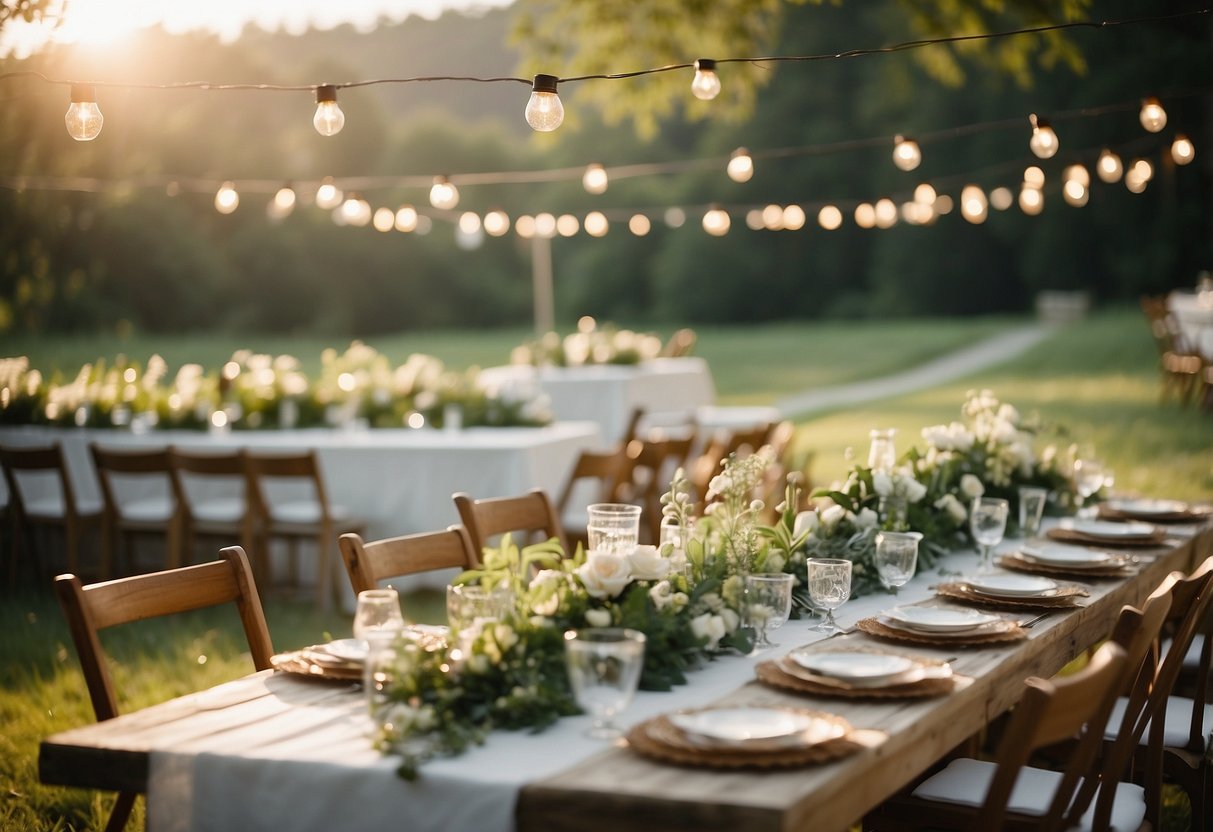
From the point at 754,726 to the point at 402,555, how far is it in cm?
144

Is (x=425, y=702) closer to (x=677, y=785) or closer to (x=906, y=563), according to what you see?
(x=677, y=785)

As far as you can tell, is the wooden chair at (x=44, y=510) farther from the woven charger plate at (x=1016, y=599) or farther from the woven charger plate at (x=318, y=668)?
the woven charger plate at (x=1016, y=599)

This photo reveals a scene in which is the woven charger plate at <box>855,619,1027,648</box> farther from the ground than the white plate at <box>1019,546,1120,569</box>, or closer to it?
closer to it

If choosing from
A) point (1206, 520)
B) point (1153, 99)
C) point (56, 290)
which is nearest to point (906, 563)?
point (1206, 520)

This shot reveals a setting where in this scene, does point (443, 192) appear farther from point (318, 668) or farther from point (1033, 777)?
point (1033, 777)

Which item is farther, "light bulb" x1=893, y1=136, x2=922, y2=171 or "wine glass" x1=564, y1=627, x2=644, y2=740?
"light bulb" x1=893, y1=136, x2=922, y2=171

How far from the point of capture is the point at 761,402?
19.8 meters

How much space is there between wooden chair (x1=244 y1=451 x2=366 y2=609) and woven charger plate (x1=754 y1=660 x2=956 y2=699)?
440 cm

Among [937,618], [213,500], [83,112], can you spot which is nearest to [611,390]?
[213,500]

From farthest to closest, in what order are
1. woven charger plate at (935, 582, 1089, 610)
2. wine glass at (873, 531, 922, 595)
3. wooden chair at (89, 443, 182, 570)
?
wooden chair at (89, 443, 182, 570)
woven charger plate at (935, 582, 1089, 610)
wine glass at (873, 531, 922, 595)

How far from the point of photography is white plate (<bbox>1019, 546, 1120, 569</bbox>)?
3643mm

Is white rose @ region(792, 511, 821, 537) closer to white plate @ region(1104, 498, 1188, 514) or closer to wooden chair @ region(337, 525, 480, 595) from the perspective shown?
wooden chair @ region(337, 525, 480, 595)

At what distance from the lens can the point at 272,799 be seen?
2.14 metres

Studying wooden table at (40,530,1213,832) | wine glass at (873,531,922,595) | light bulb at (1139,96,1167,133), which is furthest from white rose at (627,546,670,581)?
light bulb at (1139,96,1167,133)
